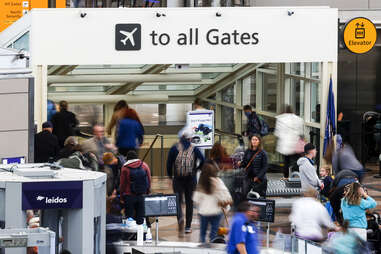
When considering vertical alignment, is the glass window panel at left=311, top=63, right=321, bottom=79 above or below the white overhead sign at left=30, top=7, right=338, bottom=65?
below

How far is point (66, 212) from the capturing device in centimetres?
826

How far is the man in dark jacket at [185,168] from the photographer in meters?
15.3

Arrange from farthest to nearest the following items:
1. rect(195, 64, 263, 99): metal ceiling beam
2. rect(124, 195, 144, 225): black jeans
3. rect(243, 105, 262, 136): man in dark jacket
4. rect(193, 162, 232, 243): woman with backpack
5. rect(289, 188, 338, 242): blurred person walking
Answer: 1. rect(195, 64, 263, 99): metal ceiling beam
2. rect(243, 105, 262, 136): man in dark jacket
3. rect(124, 195, 144, 225): black jeans
4. rect(193, 162, 232, 243): woman with backpack
5. rect(289, 188, 338, 242): blurred person walking

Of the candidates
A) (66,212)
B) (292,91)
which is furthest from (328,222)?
(292,91)

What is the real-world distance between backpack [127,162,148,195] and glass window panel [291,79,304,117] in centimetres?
792

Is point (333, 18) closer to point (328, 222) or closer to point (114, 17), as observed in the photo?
point (114, 17)

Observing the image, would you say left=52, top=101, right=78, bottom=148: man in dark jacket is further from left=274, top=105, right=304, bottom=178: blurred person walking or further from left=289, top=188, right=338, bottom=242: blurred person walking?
left=289, top=188, right=338, bottom=242: blurred person walking

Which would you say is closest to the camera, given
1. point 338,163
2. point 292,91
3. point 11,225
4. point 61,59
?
point 11,225

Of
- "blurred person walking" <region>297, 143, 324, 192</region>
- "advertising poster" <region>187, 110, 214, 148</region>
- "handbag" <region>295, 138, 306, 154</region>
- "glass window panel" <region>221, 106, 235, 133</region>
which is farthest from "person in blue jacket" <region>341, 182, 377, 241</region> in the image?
"glass window panel" <region>221, 106, 235, 133</region>

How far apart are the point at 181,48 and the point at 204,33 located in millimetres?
570

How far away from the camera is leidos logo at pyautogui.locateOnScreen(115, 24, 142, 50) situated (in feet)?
61.8

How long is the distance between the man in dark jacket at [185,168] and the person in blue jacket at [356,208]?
130 inches

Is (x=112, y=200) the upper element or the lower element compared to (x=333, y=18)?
lower

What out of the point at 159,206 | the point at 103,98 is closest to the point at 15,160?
the point at 159,206
